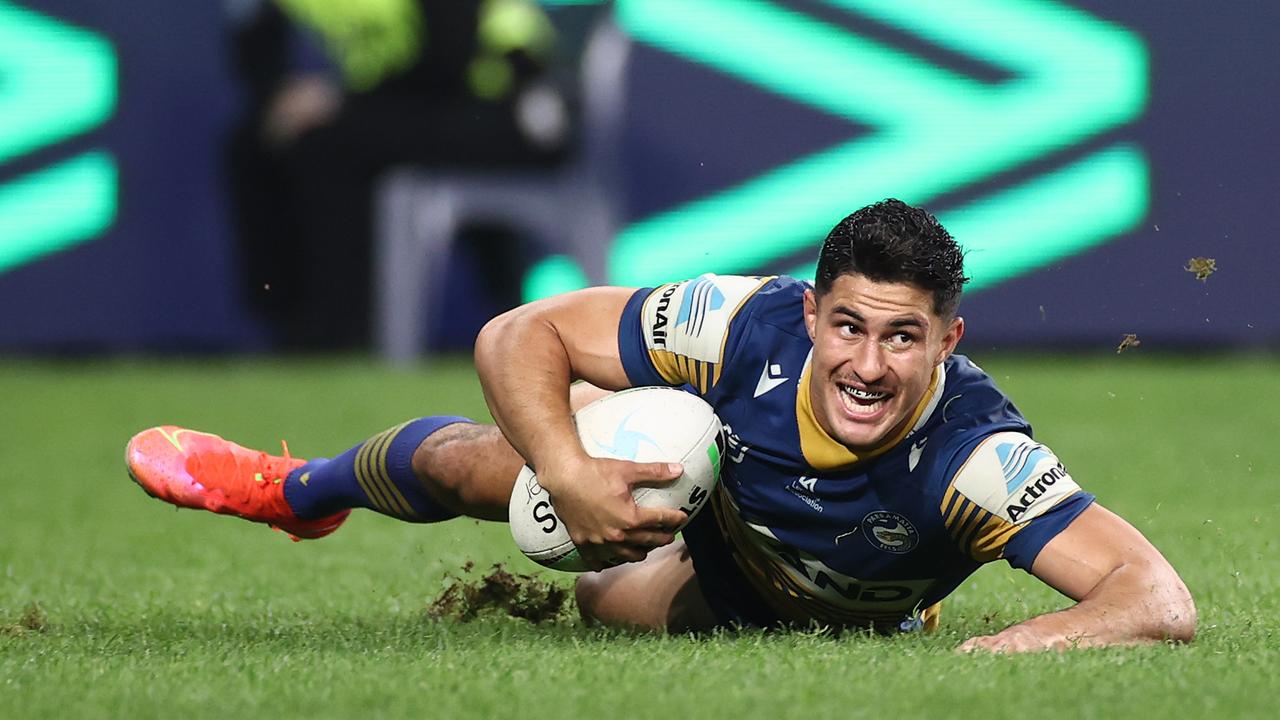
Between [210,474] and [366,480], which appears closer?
[366,480]

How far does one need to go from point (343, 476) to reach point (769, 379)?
1.35m

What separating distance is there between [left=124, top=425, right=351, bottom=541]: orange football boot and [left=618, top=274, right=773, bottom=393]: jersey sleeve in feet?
3.92

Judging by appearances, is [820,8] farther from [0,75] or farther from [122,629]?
[122,629]

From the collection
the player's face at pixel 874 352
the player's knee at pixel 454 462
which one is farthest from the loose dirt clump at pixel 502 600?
the player's face at pixel 874 352

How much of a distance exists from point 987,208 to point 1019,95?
0.90 metres

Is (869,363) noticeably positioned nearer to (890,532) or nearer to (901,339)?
(901,339)

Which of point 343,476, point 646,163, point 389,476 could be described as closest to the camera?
point 389,476

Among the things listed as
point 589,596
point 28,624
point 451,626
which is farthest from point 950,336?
point 28,624

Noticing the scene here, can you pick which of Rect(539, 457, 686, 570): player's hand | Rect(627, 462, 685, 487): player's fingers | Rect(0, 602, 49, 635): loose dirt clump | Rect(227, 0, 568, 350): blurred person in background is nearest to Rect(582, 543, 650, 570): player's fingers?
Rect(539, 457, 686, 570): player's hand

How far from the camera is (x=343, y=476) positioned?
5.14m

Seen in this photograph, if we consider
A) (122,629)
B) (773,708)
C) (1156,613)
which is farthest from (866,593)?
(122,629)

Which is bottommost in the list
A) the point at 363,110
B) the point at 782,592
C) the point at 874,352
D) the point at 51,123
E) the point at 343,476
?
the point at 782,592

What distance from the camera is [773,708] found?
3566 millimetres

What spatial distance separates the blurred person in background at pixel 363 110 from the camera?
45.5 ft
